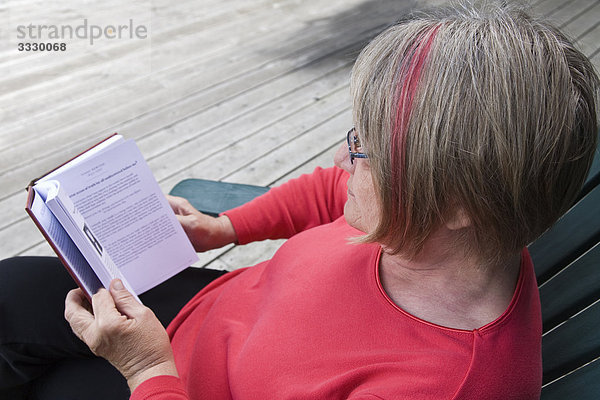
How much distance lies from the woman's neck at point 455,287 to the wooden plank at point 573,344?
201 mm

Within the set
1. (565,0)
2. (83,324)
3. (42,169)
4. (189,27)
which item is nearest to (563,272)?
(83,324)

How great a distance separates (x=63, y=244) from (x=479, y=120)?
622 millimetres

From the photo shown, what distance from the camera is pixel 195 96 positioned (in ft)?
9.47

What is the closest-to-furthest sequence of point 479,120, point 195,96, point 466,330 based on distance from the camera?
point 479,120 → point 466,330 → point 195,96

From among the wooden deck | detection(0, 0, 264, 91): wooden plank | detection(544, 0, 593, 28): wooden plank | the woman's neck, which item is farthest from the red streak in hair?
detection(544, 0, 593, 28): wooden plank

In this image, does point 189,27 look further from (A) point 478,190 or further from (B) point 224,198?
(A) point 478,190

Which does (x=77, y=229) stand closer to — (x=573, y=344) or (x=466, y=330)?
(x=466, y=330)

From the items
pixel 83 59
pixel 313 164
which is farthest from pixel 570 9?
pixel 83 59

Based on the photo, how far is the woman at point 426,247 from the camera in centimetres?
→ 64

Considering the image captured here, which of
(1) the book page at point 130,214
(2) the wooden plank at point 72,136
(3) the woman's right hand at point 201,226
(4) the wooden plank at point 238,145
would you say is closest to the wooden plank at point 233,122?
(4) the wooden plank at point 238,145

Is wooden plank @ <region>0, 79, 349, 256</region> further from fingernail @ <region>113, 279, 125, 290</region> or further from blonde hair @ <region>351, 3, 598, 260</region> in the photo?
blonde hair @ <region>351, 3, 598, 260</region>

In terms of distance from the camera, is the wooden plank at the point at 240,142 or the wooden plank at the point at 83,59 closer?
the wooden plank at the point at 240,142

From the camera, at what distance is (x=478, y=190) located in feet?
2.19

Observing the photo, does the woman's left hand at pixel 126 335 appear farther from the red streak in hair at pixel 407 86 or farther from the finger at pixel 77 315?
the red streak in hair at pixel 407 86
